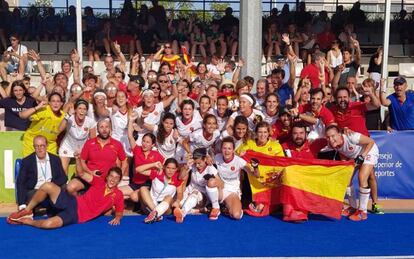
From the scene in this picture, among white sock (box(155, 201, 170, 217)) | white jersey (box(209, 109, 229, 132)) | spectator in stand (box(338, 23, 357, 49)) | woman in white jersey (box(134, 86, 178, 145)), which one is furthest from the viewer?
spectator in stand (box(338, 23, 357, 49))

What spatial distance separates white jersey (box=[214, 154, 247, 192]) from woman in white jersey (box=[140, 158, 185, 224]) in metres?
0.65

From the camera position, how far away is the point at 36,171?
27.2ft

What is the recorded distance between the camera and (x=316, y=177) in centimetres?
848

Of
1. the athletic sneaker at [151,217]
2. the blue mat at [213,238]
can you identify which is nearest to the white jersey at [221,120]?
the blue mat at [213,238]

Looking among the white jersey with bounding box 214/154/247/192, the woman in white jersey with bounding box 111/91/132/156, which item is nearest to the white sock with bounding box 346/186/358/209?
the white jersey with bounding box 214/154/247/192

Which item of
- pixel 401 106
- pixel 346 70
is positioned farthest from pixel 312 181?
pixel 346 70

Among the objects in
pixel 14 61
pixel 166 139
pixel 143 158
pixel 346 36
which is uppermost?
pixel 346 36

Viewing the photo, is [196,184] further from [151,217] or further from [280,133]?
[280,133]

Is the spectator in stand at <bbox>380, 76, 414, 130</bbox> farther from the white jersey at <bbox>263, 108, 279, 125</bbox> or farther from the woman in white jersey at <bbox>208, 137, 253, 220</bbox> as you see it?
the woman in white jersey at <bbox>208, 137, 253, 220</bbox>

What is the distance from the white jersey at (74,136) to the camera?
8.76 meters

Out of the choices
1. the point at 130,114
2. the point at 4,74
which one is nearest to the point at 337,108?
the point at 130,114

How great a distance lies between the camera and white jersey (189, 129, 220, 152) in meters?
8.64

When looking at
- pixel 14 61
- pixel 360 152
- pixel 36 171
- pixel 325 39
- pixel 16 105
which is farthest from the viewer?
pixel 325 39

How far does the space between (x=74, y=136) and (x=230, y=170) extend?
2.51 m
